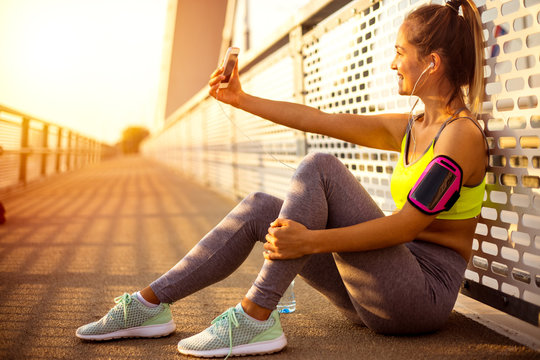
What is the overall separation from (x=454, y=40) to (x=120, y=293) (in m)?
1.99

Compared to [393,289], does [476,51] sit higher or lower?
higher

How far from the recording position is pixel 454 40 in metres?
1.81

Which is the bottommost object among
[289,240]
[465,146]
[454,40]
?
[289,240]

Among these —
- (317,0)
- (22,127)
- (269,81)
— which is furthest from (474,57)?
(22,127)

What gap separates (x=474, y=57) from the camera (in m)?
1.84

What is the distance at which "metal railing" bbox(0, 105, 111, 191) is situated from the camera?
8.23 meters

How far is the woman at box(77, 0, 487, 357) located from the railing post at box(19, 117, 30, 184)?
26.2ft

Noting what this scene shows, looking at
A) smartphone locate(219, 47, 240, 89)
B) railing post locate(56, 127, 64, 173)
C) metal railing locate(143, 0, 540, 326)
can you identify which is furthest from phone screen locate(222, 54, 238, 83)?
railing post locate(56, 127, 64, 173)

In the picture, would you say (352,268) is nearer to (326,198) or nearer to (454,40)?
(326,198)

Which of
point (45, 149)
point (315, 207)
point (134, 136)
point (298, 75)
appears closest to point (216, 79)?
point (315, 207)

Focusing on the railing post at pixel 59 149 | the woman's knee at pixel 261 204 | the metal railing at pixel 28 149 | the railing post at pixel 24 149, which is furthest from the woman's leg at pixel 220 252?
the railing post at pixel 59 149

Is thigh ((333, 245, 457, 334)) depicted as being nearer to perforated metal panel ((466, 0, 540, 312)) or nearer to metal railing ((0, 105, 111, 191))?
perforated metal panel ((466, 0, 540, 312))

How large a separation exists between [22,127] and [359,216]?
9.05 meters

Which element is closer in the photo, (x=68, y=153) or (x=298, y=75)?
(x=298, y=75)
